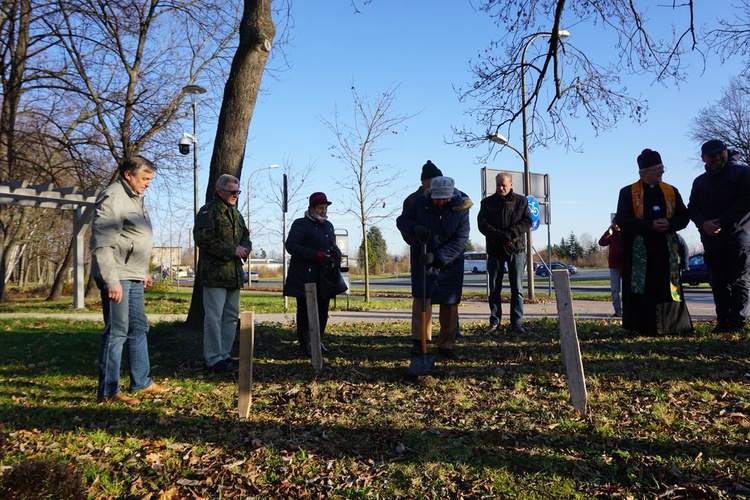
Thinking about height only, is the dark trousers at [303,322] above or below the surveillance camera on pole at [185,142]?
below

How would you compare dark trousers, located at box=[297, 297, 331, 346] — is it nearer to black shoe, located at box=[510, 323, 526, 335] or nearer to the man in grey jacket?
the man in grey jacket

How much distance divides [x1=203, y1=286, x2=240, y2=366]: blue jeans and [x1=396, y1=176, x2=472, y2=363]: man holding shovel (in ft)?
6.16

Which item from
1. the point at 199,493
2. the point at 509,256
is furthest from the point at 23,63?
the point at 199,493

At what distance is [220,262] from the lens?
556cm

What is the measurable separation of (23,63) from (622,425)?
19232 millimetres

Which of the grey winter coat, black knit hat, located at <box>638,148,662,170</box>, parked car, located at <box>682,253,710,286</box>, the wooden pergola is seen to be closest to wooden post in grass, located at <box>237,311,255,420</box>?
the grey winter coat

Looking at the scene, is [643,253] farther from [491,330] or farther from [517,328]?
[491,330]

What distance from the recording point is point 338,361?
5.89 metres

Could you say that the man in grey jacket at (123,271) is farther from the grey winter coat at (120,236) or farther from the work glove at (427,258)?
the work glove at (427,258)

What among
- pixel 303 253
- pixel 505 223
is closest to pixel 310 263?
pixel 303 253

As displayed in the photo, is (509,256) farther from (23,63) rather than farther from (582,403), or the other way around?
(23,63)

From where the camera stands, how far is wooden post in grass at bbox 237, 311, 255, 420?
428cm

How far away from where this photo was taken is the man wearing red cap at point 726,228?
582cm

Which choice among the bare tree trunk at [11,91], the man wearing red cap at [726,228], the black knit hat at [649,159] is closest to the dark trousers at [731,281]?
the man wearing red cap at [726,228]
